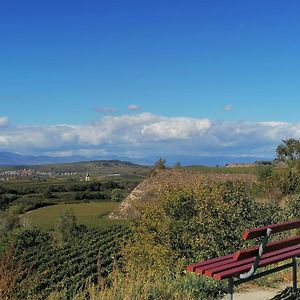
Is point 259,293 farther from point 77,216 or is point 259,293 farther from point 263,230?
point 77,216

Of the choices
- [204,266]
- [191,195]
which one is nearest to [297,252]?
[204,266]

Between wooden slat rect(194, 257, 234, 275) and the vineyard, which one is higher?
wooden slat rect(194, 257, 234, 275)

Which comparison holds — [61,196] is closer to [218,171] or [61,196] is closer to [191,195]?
[218,171]

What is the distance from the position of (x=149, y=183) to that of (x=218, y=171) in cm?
907

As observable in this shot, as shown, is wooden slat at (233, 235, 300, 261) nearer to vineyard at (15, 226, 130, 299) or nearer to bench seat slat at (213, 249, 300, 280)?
bench seat slat at (213, 249, 300, 280)

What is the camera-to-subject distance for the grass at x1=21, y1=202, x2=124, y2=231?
72.4 metres

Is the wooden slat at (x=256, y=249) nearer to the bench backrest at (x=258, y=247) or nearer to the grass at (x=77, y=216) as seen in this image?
the bench backrest at (x=258, y=247)

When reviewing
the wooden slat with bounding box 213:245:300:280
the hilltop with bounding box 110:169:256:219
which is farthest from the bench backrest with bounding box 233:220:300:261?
the hilltop with bounding box 110:169:256:219

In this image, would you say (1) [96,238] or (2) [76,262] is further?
(1) [96,238]

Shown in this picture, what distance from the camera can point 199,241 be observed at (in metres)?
12.3

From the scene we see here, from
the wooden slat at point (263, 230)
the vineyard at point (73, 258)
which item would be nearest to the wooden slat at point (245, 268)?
the wooden slat at point (263, 230)

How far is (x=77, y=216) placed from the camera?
79.5 m

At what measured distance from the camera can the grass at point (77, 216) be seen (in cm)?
7244

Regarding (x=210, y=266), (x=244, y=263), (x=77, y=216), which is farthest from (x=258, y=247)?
(x=77, y=216)
